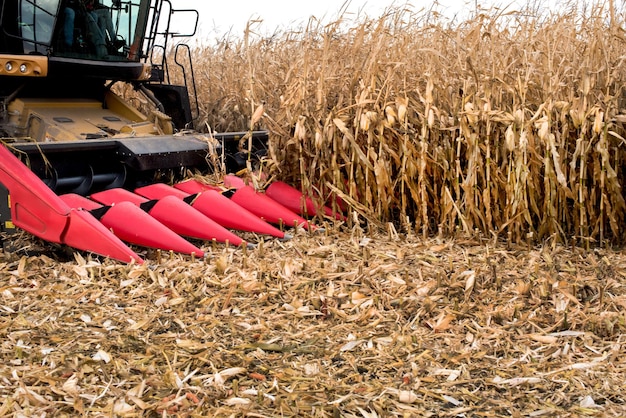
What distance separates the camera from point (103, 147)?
15.4 ft

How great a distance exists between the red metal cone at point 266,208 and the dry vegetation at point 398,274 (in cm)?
19

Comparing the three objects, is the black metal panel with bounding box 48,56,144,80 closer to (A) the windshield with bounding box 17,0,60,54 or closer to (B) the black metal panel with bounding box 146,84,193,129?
(A) the windshield with bounding box 17,0,60,54

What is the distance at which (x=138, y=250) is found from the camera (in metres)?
3.87

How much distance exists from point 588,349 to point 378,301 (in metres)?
0.85

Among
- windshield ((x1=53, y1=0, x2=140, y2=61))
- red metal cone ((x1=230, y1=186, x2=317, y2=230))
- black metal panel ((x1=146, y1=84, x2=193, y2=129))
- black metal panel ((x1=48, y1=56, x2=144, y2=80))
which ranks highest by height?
windshield ((x1=53, y1=0, x2=140, y2=61))

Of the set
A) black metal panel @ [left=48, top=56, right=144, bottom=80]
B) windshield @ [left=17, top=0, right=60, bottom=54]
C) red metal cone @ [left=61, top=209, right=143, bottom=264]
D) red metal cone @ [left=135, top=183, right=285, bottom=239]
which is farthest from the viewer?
black metal panel @ [left=48, top=56, right=144, bottom=80]

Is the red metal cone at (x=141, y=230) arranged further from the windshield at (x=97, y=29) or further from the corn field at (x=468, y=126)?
the windshield at (x=97, y=29)

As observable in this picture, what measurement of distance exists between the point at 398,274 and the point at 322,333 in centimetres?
70

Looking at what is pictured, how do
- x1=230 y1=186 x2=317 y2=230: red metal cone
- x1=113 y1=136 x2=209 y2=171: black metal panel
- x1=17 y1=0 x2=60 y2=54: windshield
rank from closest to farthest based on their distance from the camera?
Answer: 1. x1=230 y1=186 x2=317 y2=230: red metal cone
2. x1=113 y1=136 x2=209 y2=171: black metal panel
3. x1=17 y1=0 x2=60 y2=54: windshield

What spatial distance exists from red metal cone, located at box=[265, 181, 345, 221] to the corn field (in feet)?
0.31

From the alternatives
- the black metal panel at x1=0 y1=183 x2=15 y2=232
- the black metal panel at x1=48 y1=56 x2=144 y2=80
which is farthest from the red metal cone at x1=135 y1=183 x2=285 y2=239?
the black metal panel at x1=48 y1=56 x2=144 y2=80

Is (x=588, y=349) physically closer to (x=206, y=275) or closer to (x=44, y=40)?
(x=206, y=275)

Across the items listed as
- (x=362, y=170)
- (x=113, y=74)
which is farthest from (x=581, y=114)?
(x=113, y=74)

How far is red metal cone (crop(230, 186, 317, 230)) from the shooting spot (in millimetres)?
4234
